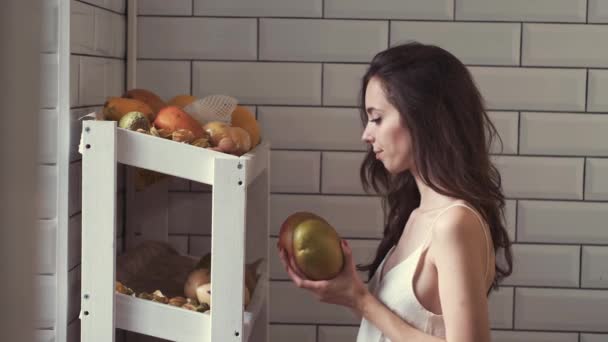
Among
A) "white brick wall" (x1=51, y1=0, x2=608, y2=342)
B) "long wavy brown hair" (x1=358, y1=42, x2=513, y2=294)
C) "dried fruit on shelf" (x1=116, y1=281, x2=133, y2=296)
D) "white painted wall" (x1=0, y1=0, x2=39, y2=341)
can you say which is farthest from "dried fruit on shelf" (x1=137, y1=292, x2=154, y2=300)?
"white painted wall" (x1=0, y1=0, x2=39, y2=341)

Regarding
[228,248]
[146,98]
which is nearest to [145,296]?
[228,248]

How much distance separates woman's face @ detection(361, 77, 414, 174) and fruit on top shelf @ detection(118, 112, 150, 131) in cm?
31

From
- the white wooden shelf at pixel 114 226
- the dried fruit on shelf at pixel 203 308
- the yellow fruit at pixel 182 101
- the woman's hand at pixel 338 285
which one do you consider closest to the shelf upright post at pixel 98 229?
the white wooden shelf at pixel 114 226

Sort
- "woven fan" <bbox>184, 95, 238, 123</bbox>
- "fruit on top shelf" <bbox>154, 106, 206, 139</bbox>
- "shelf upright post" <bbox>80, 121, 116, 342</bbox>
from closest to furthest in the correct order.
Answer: "shelf upright post" <bbox>80, 121, 116, 342</bbox> < "fruit on top shelf" <bbox>154, 106, 206, 139</bbox> < "woven fan" <bbox>184, 95, 238, 123</bbox>

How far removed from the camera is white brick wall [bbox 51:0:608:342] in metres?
1.66

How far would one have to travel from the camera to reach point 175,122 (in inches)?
46.6

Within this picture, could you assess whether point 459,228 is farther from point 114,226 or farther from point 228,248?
point 114,226

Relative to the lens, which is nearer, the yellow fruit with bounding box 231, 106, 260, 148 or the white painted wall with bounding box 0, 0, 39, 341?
the white painted wall with bounding box 0, 0, 39, 341

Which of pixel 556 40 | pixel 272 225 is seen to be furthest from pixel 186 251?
pixel 556 40

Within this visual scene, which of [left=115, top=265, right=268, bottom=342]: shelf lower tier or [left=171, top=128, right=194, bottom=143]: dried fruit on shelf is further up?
[left=171, top=128, right=194, bottom=143]: dried fruit on shelf

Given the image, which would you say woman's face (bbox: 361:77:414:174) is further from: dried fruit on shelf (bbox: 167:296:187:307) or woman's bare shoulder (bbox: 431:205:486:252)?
dried fruit on shelf (bbox: 167:296:187:307)

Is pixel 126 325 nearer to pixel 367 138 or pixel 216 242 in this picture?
pixel 216 242

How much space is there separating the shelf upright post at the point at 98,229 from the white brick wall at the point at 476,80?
61 centimetres

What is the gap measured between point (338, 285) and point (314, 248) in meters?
0.07
